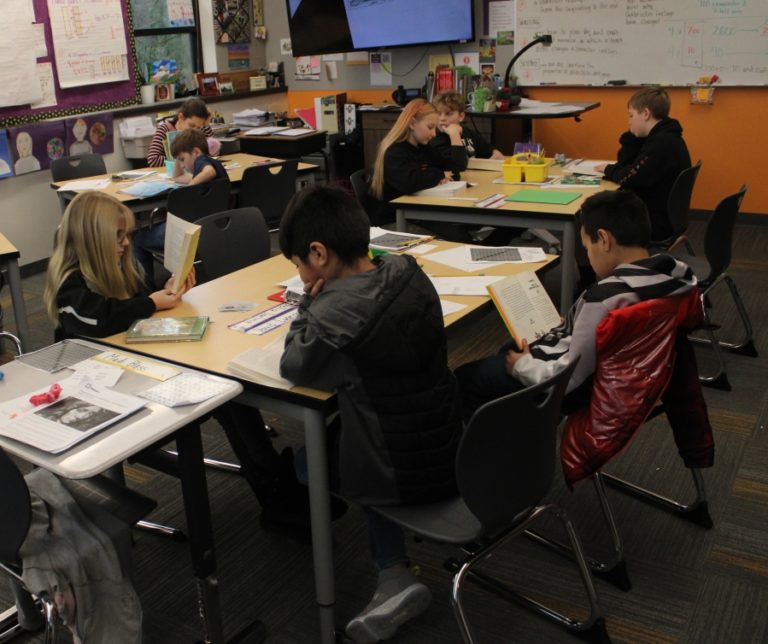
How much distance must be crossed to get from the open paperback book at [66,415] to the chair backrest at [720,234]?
2.31 m

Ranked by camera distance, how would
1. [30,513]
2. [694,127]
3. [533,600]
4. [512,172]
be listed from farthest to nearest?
1. [694,127]
2. [512,172]
3. [533,600]
4. [30,513]

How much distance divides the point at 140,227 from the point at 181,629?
8.82 ft

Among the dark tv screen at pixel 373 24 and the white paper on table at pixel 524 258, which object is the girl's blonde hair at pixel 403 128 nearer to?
the white paper on table at pixel 524 258

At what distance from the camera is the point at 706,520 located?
2.36 m

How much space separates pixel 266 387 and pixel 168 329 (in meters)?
0.47

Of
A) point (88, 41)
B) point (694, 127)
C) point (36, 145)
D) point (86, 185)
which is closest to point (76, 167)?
point (86, 185)

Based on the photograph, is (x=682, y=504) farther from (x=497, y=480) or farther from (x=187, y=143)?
(x=187, y=143)

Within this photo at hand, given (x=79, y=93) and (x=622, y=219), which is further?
(x=79, y=93)

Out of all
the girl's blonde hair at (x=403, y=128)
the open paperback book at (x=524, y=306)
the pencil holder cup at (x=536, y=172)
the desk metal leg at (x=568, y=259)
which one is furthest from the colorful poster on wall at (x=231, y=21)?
the open paperback book at (x=524, y=306)

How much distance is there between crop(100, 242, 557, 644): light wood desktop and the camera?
175cm

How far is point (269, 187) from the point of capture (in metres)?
4.38

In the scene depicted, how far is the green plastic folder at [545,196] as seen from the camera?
344 cm

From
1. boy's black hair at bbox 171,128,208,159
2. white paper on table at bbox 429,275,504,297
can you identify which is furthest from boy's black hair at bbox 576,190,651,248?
boy's black hair at bbox 171,128,208,159

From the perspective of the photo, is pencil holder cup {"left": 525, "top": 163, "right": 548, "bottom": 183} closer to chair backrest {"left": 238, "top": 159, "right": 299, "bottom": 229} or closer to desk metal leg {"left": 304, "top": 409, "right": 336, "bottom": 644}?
chair backrest {"left": 238, "top": 159, "right": 299, "bottom": 229}
